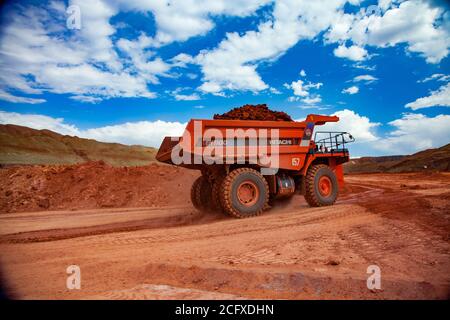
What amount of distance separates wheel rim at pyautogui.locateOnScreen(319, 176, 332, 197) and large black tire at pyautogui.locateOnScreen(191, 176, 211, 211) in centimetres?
368

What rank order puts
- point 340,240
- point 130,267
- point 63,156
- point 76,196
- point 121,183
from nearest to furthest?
point 130,267, point 340,240, point 76,196, point 121,183, point 63,156

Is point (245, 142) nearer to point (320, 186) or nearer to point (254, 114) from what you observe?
point (254, 114)

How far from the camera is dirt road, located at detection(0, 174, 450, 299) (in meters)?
3.49

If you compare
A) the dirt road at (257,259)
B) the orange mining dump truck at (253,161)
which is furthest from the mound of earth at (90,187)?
the dirt road at (257,259)

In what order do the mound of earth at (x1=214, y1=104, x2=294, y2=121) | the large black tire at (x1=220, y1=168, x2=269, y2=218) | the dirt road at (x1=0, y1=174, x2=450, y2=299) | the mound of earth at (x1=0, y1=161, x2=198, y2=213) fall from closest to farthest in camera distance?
1. the dirt road at (x1=0, y1=174, x2=450, y2=299)
2. the large black tire at (x1=220, y1=168, x2=269, y2=218)
3. the mound of earth at (x1=214, y1=104, x2=294, y2=121)
4. the mound of earth at (x1=0, y1=161, x2=198, y2=213)

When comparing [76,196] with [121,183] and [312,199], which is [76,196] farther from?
[312,199]

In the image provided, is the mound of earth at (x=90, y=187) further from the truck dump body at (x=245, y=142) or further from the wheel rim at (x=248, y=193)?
the wheel rim at (x=248, y=193)

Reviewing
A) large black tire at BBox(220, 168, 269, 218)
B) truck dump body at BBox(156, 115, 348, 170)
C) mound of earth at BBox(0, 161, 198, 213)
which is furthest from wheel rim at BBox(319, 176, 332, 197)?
mound of earth at BBox(0, 161, 198, 213)

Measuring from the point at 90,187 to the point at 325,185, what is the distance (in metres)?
11.8

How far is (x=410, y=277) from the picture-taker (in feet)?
12.1

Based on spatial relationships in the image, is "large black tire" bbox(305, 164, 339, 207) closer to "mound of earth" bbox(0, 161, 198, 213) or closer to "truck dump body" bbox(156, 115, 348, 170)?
"truck dump body" bbox(156, 115, 348, 170)

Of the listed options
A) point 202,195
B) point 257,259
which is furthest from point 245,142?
point 257,259
